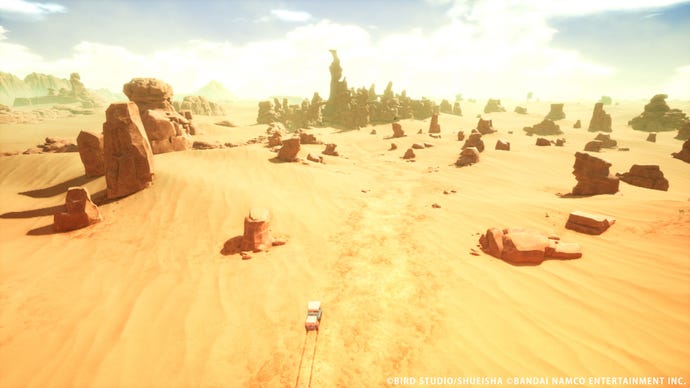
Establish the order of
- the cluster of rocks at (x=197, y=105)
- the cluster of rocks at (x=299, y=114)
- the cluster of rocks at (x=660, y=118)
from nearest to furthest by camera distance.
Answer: the cluster of rocks at (x=660, y=118), the cluster of rocks at (x=299, y=114), the cluster of rocks at (x=197, y=105)

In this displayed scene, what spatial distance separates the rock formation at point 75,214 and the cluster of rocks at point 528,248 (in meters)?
8.65

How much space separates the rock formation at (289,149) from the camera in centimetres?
1166

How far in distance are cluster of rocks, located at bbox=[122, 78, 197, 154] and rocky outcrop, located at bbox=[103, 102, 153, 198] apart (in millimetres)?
5267

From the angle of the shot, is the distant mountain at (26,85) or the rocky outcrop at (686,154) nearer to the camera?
the rocky outcrop at (686,154)

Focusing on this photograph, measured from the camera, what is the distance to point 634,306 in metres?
3.74

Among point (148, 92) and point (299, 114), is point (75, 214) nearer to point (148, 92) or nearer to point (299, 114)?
point (148, 92)

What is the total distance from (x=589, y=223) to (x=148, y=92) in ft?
66.0

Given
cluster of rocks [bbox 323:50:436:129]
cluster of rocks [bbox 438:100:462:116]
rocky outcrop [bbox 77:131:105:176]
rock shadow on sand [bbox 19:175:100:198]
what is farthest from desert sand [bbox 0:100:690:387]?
cluster of rocks [bbox 438:100:462:116]

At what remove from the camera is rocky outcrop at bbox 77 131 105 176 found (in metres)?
8.54

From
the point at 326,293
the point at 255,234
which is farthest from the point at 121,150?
the point at 326,293

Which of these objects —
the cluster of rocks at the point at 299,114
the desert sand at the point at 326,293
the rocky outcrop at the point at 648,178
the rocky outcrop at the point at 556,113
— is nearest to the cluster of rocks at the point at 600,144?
the rocky outcrop at the point at 648,178

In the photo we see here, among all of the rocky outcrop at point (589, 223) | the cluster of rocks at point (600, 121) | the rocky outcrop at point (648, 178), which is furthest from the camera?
the cluster of rocks at point (600, 121)

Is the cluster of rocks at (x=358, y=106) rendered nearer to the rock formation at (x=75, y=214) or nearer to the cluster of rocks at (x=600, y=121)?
the cluster of rocks at (x=600, y=121)

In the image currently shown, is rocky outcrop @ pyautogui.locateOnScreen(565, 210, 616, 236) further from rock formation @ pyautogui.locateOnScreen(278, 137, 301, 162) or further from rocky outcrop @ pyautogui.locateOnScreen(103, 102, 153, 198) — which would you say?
rocky outcrop @ pyautogui.locateOnScreen(103, 102, 153, 198)
